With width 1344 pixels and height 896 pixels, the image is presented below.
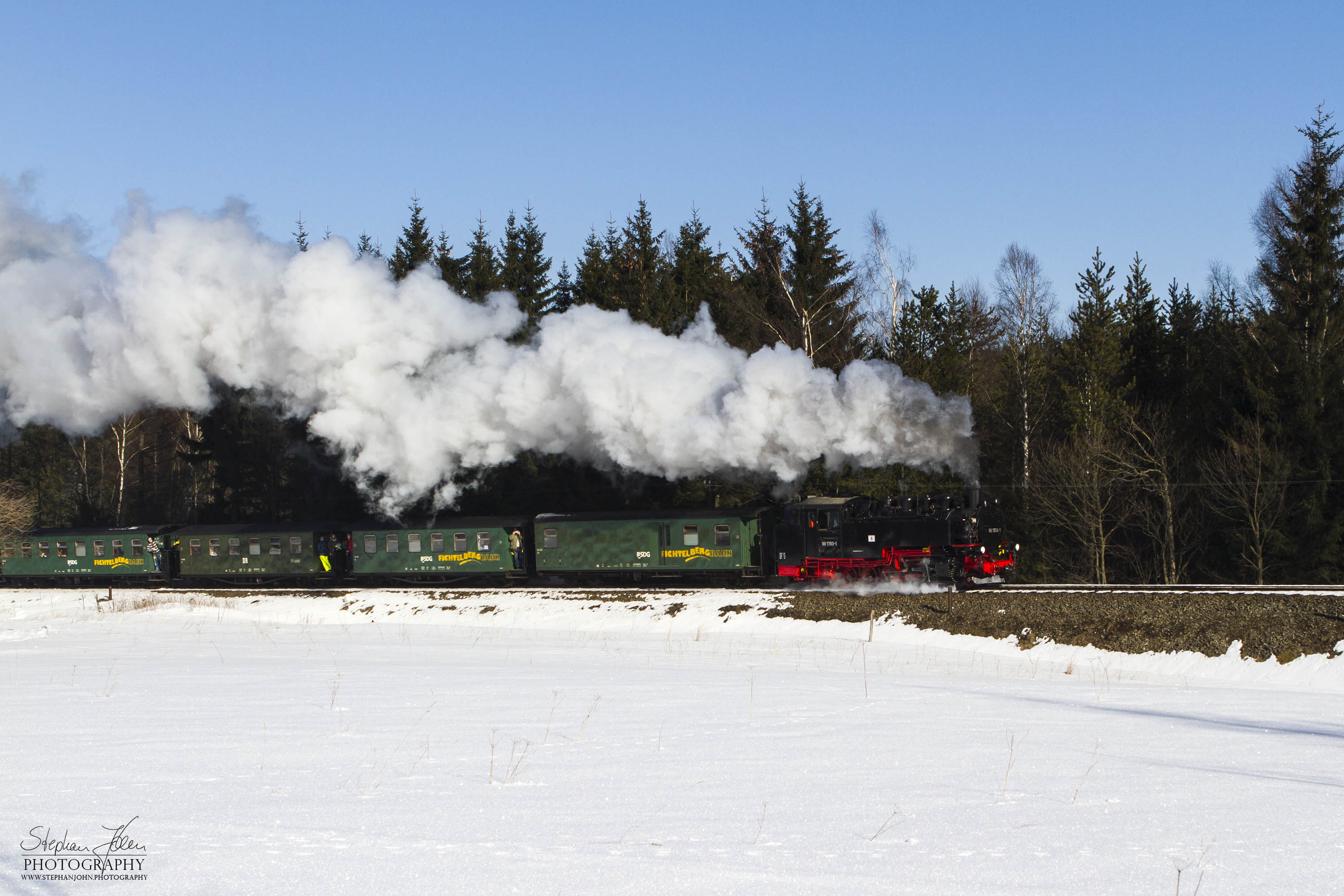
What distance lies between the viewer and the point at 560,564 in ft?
113

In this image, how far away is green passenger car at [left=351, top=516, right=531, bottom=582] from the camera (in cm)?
3547

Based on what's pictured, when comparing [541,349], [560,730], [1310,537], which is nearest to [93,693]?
[560,730]

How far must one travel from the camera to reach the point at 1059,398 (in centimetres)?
4238

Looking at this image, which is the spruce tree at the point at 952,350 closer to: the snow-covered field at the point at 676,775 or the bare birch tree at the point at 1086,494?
the bare birch tree at the point at 1086,494

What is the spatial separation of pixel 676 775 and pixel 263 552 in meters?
35.1

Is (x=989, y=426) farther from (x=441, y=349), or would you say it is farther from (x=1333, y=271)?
(x=441, y=349)

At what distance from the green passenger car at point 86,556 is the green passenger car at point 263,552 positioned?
37.9 inches

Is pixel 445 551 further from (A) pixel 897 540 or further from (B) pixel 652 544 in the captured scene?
(A) pixel 897 540

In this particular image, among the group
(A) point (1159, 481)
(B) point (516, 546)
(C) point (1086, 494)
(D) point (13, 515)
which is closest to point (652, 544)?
(B) point (516, 546)

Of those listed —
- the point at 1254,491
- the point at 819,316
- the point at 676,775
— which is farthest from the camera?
the point at 819,316

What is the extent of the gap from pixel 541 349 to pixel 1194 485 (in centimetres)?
2384

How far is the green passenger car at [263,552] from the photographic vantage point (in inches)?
1543

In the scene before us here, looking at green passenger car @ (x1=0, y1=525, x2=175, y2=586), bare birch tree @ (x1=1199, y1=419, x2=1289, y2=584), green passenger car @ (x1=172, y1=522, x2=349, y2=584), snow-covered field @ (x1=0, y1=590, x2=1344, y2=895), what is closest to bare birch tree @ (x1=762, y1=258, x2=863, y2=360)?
bare birch tree @ (x1=1199, y1=419, x2=1289, y2=584)

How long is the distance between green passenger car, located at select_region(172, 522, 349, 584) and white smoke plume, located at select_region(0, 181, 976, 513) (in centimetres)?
491
